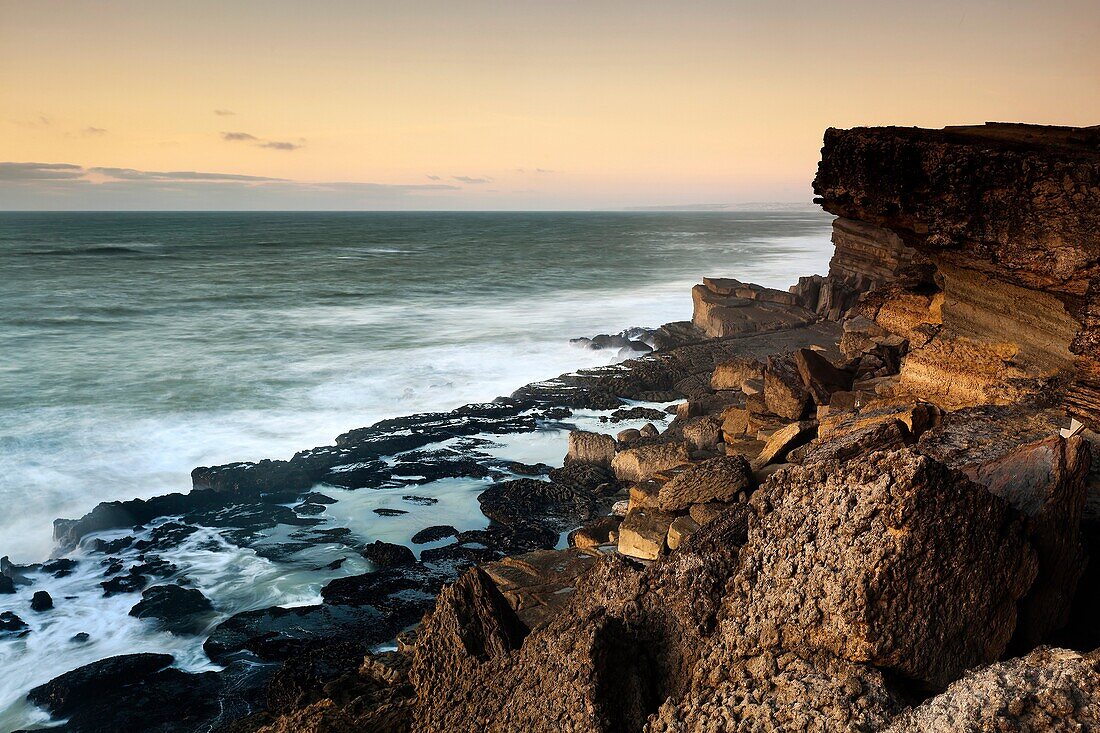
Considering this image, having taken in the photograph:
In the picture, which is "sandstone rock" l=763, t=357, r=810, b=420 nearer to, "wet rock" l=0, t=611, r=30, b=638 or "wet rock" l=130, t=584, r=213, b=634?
"wet rock" l=130, t=584, r=213, b=634

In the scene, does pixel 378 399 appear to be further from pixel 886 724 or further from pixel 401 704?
pixel 886 724

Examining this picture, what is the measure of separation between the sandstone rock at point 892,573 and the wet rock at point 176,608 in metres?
A: 9.77

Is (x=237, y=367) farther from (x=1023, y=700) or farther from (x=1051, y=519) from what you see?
(x=1023, y=700)

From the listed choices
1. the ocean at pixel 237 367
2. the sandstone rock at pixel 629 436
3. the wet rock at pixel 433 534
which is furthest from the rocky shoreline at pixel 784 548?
the ocean at pixel 237 367

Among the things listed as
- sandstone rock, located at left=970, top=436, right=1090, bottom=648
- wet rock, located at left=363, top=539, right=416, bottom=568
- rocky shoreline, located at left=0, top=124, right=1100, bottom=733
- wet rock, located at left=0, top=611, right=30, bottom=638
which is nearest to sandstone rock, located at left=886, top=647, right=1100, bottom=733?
rocky shoreline, located at left=0, top=124, right=1100, bottom=733

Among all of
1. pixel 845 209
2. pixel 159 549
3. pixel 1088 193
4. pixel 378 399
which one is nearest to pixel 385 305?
pixel 378 399

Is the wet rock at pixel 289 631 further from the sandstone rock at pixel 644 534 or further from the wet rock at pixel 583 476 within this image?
the wet rock at pixel 583 476

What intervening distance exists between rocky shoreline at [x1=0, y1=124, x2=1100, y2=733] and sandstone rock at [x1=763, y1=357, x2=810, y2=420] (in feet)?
0.12

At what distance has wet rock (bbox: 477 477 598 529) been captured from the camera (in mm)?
14219

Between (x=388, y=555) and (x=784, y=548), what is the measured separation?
9.67 meters

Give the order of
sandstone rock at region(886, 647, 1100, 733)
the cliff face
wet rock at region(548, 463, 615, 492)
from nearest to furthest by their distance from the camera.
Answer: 1. sandstone rock at region(886, 647, 1100, 733)
2. the cliff face
3. wet rock at region(548, 463, 615, 492)

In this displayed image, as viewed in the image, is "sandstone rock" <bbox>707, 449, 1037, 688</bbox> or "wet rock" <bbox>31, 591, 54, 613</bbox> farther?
"wet rock" <bbox>31, 591, 54, 613</bbox>

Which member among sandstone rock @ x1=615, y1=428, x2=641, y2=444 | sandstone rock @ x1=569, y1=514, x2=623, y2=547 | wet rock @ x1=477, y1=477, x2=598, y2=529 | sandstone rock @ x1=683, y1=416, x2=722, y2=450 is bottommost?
wet rock @ x1=477, y1=477, x2=598, y2=529

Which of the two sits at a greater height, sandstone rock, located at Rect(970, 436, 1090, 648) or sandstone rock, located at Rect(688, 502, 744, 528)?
sandstone rock, located at Rect(970, 436, 1090, 648)
